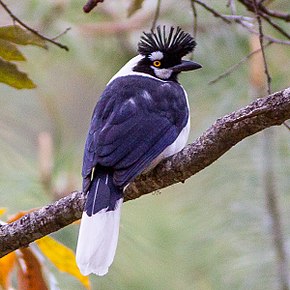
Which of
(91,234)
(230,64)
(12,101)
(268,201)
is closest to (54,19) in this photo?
(12,101)

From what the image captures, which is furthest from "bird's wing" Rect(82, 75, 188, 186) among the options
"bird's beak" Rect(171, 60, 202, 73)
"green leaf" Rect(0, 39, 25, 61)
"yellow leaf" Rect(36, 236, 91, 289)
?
"green leaf" Rect(0, 39, 25, 61)

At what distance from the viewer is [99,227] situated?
277cm

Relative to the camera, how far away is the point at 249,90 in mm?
3711

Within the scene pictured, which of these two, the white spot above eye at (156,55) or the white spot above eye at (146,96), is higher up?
the white spot above eye at (146,96)

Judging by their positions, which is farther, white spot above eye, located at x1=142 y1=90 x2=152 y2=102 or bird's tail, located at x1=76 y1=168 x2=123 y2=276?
white spot above eye, located at x1=142 y1=90 x2=152 y2=102

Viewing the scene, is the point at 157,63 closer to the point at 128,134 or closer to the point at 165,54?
the point at 165,54

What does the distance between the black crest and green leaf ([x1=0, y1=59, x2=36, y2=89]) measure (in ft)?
2.42

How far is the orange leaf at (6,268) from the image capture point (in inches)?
105

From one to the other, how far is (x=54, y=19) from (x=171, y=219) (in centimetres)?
121

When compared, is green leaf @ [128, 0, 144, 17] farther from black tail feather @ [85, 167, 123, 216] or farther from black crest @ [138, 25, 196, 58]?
black tail feather @ [85, 167, 123, 216]

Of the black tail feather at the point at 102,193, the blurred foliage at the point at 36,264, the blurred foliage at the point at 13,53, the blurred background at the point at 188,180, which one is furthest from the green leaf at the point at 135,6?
the blurred foliage at the point at 36,264

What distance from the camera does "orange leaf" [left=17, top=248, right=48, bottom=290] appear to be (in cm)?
272

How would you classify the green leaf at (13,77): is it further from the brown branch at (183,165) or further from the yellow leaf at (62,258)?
the yellow leaf at (62,258)

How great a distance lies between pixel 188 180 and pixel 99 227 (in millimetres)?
1367
